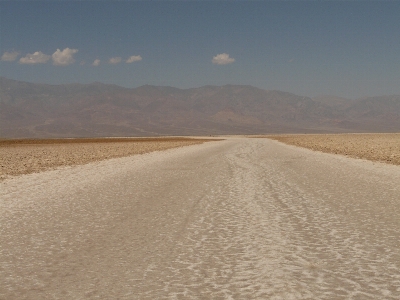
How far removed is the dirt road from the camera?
4301 mm

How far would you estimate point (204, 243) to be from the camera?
19.4ft

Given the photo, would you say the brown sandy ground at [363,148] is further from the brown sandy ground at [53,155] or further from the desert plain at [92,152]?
the brown sandy ground at [53,155]

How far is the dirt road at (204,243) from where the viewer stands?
4301 millimetres

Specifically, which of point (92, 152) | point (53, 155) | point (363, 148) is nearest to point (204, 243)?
point (53, 155)

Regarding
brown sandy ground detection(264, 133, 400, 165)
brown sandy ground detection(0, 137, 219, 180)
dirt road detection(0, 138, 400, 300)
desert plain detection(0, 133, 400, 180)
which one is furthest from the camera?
brown sandy ground detection(264, 133, 400, 165)

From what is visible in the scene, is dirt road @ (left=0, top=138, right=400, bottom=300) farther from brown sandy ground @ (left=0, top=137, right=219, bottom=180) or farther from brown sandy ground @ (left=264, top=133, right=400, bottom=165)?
brown sandy ground @ (left=264, top=133, right=400, bottom=165)

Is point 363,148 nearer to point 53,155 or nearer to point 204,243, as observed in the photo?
point 53,155

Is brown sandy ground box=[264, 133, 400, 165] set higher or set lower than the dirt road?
higher

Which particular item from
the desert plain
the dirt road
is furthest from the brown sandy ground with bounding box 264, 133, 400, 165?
the dirt road

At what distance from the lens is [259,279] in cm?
443

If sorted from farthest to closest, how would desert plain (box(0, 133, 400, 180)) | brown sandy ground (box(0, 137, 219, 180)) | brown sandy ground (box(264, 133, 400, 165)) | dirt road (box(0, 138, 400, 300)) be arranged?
brown sandy ground (box(264, 133, 400, 165)) < desert plain (box(0, 133, 400, 180)) < brown sandy ground (box(0, 137, 219, 180)) < dirt road (box(0, 138, 400, 300))

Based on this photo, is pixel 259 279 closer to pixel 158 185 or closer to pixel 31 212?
pixel 31 212

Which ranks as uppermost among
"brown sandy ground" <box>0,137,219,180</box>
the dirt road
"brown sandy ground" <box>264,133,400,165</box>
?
"brown sandy ground" <box>264,133,400,165</box>

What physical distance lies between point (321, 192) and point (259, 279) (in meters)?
6.66
